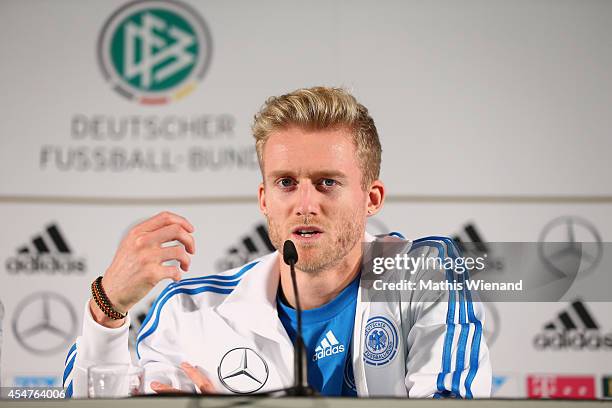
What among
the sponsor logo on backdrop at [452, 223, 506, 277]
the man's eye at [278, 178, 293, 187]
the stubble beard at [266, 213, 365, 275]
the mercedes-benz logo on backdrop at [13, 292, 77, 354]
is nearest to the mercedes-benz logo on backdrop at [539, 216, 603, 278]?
the sponsor logo on backdrop at [452, 223, 506, 277]

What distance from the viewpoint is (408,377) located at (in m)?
1.67

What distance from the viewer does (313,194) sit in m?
1.78

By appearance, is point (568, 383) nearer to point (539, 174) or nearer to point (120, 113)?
point (539, 174)

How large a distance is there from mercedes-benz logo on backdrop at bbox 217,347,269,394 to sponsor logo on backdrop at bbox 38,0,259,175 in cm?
141

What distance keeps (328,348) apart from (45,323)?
1693 mm

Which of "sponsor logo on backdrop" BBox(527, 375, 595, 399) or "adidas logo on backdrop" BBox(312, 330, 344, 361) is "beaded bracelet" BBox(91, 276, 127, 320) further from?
"sponsor logo on backdrop" BBox(527, 375, 595, 399)

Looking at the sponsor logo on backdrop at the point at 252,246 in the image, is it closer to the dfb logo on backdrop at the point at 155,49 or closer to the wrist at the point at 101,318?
the dfb logo on backdrop at the point at 155,49

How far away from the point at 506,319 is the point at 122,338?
1.76m

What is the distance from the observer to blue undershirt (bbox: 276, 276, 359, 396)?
1760 mm

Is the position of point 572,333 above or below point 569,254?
below

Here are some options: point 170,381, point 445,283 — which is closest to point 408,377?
point 445,283

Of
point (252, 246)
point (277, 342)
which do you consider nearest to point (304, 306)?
point (277, 342)

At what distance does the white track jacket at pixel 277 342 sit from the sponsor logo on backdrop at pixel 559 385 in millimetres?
1414

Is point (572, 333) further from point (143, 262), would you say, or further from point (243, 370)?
point (143, 262)
